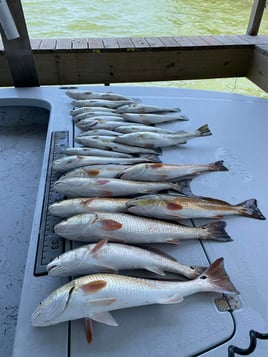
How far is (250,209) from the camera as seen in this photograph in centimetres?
104

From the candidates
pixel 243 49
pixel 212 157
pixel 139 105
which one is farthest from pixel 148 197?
pixel 243 49

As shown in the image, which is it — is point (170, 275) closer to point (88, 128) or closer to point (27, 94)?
Answer: point (88, 128)

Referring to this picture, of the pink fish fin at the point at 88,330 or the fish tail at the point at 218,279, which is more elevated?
the fish tail at the point at 218,279

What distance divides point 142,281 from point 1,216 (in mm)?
832

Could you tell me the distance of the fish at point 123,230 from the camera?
0.86 metres

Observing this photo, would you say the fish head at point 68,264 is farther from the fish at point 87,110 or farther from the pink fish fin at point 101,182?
the fish at point 87,110

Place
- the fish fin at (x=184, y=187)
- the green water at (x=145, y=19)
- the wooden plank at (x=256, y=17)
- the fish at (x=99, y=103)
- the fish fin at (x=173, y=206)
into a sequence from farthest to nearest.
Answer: the green water at (x=145, y=19) < the wooden plank at (x=256, y=17) < the fish at (x=99, y=103) < the fish fin at (x=184, y=187) < the fish fin at (x=173, y=206)

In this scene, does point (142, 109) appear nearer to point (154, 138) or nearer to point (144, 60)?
point (154, 138)

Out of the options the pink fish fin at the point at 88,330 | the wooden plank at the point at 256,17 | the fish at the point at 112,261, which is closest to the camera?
the pink fish fin at the point at 88,330

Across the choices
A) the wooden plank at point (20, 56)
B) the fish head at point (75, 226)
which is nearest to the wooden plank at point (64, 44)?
the wooden plank at point (20, 56)

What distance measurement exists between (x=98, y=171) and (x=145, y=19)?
729cm

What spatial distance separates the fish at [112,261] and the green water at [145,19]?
4.86 metres

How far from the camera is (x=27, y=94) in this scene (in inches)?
76.5

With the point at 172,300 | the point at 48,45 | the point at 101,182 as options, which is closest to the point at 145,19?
the point at 48,45
